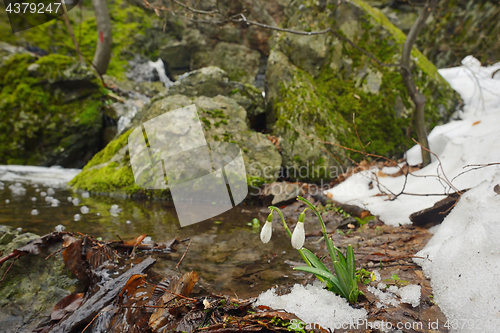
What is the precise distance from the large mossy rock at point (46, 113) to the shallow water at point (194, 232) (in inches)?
140

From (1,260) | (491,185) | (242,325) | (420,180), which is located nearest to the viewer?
(242,325)

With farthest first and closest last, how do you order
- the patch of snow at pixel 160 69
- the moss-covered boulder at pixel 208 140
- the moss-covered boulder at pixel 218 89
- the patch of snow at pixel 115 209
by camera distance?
the patch of snow at pixel 160 69 → the moss-covered boulder at pixel 218 89 → the moss-covered boulder at pixel 208 140 → the patch of snow at pixel 115 209

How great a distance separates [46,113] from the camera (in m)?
7.80

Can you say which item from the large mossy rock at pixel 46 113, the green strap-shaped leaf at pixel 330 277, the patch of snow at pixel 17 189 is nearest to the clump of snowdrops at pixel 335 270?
the green strap-shaped leaf at pixel 330 277

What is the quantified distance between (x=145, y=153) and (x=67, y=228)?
245 cm

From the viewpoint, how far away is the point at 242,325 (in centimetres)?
123

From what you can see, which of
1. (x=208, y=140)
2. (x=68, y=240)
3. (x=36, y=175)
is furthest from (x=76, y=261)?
(x=36, y=175)

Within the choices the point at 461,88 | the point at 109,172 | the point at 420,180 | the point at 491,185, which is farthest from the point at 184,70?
the point at 491,185

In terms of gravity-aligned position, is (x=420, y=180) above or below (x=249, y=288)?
above

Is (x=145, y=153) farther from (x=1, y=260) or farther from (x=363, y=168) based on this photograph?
(x=363, y=168)

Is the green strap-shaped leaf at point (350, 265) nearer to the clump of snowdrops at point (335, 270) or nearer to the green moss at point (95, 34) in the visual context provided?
the clump of snowdrops at point (335, 270)

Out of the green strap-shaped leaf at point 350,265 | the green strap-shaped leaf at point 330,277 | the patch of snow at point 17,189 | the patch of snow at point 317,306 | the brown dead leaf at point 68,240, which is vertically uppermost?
the green strap-shaped leaf at point 350,265

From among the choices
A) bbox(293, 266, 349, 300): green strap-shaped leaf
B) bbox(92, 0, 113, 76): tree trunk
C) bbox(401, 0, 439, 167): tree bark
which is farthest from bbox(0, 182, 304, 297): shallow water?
bbox(92, 0, 113, 76): tree trunk

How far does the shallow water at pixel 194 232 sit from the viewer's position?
2148 millimetres
